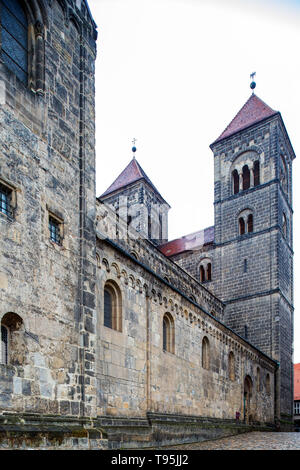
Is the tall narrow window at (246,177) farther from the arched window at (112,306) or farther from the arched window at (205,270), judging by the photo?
the arched window at (112,306)

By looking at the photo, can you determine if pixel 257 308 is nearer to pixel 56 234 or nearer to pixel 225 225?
pixel 225 225

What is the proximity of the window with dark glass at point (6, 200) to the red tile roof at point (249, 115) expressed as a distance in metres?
29.9

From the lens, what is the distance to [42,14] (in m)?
11.1

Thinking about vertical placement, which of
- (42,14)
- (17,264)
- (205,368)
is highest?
(42,14)

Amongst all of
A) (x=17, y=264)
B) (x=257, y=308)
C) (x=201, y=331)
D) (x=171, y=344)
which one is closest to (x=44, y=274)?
(x=17, y=264)

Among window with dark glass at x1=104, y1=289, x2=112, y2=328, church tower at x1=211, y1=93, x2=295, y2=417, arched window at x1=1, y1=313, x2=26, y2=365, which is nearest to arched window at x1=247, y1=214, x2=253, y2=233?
church tower at x1=211, y1=93, x2=295, y2=417

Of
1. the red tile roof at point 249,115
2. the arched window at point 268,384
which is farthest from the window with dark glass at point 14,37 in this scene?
the red tile roof at point 249,115

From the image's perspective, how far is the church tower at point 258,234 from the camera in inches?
1296

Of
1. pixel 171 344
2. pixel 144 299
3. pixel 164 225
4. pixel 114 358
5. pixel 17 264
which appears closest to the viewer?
pixel 17 264

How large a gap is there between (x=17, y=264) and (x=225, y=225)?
2861 cm

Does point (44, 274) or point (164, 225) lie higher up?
point (164, 225)

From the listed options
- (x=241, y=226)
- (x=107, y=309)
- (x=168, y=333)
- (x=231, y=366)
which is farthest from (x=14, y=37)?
(x=241, y=226)

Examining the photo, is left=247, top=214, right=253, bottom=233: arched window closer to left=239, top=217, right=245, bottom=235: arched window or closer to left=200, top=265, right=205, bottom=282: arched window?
left=239, top=217, right=245, bottom=235: arched window

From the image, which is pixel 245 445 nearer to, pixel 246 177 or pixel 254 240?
pixel 254 240
